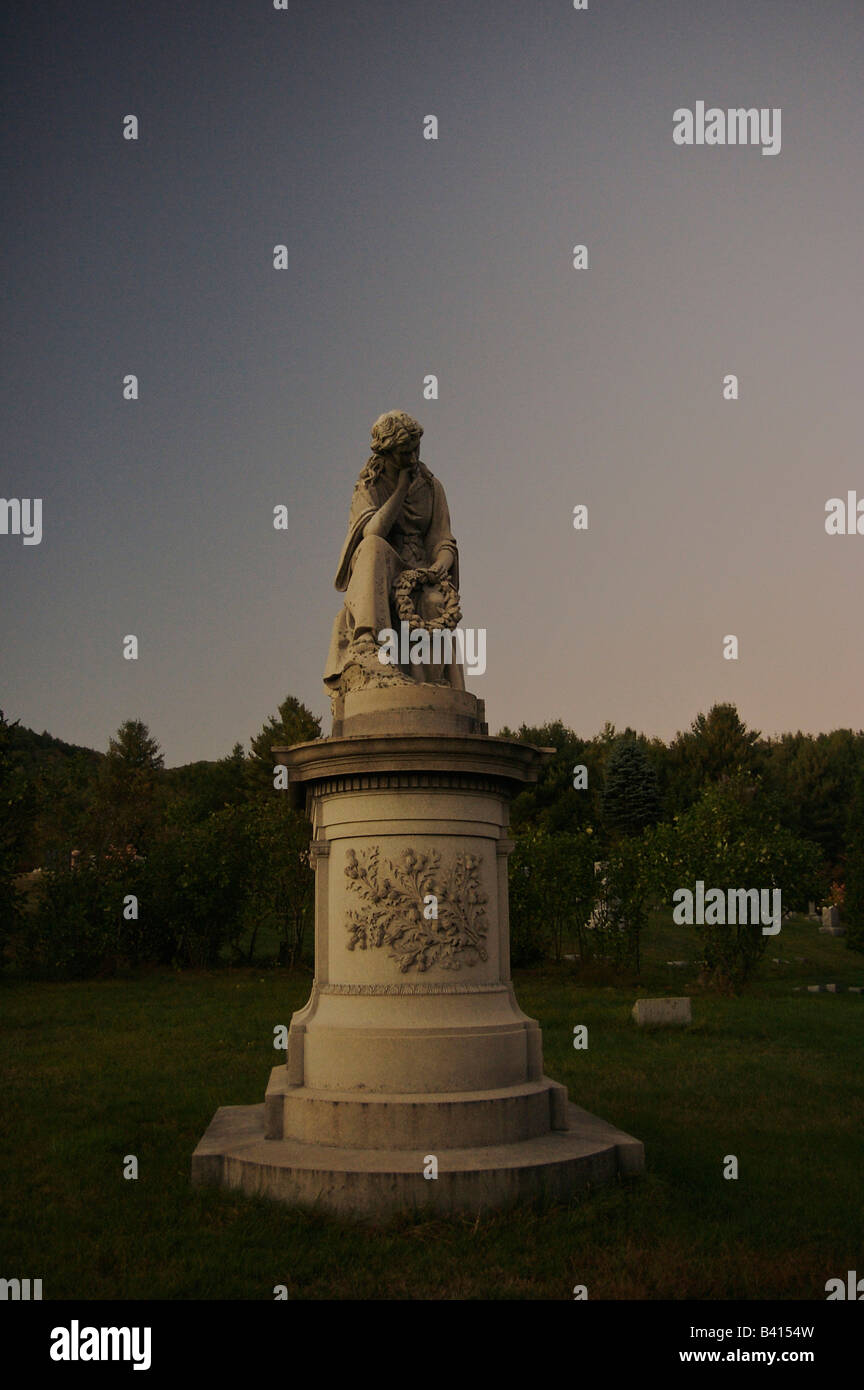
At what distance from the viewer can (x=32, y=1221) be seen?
21.2 ft

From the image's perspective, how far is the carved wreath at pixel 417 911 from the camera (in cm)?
744

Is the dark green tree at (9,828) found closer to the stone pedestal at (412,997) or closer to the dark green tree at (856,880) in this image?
the stone pedestal at (412,997)

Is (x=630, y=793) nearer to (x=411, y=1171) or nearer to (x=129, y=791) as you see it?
(x=129, y=791)

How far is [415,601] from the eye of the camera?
29.0 ft

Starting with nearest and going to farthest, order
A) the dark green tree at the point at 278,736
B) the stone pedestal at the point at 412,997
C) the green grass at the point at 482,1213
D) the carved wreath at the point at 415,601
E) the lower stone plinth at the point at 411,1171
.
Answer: the green grass at the point at 482,1213
the lower stone plinth at the point at 411,1171
the stone pedestal at the point at 412,997
the carved wreath at the point at 415,601
the dark green tree at the point at 278,736

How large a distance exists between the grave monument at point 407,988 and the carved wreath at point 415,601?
0.02 metres

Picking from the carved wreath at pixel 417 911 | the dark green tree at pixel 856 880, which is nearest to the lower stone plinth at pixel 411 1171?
the carved wreath at pixel 417 911

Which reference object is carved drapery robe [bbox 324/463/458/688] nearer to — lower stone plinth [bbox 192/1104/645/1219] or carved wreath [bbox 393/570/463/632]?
carved wreath [bbox 393/570/463/632]

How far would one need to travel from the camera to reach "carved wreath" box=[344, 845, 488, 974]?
7.44m

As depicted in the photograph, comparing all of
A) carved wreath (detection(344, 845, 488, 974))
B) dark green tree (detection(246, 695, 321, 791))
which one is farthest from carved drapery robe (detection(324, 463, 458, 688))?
dark green tree (detection(246, 695, 321, 791))

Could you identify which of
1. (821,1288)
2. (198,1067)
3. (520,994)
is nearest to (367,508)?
(821,1288)

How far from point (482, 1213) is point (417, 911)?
1966mm

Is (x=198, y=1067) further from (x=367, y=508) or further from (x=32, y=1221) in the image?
(x=367, y=508)

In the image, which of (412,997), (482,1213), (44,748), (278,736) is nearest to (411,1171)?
(482,1213)
